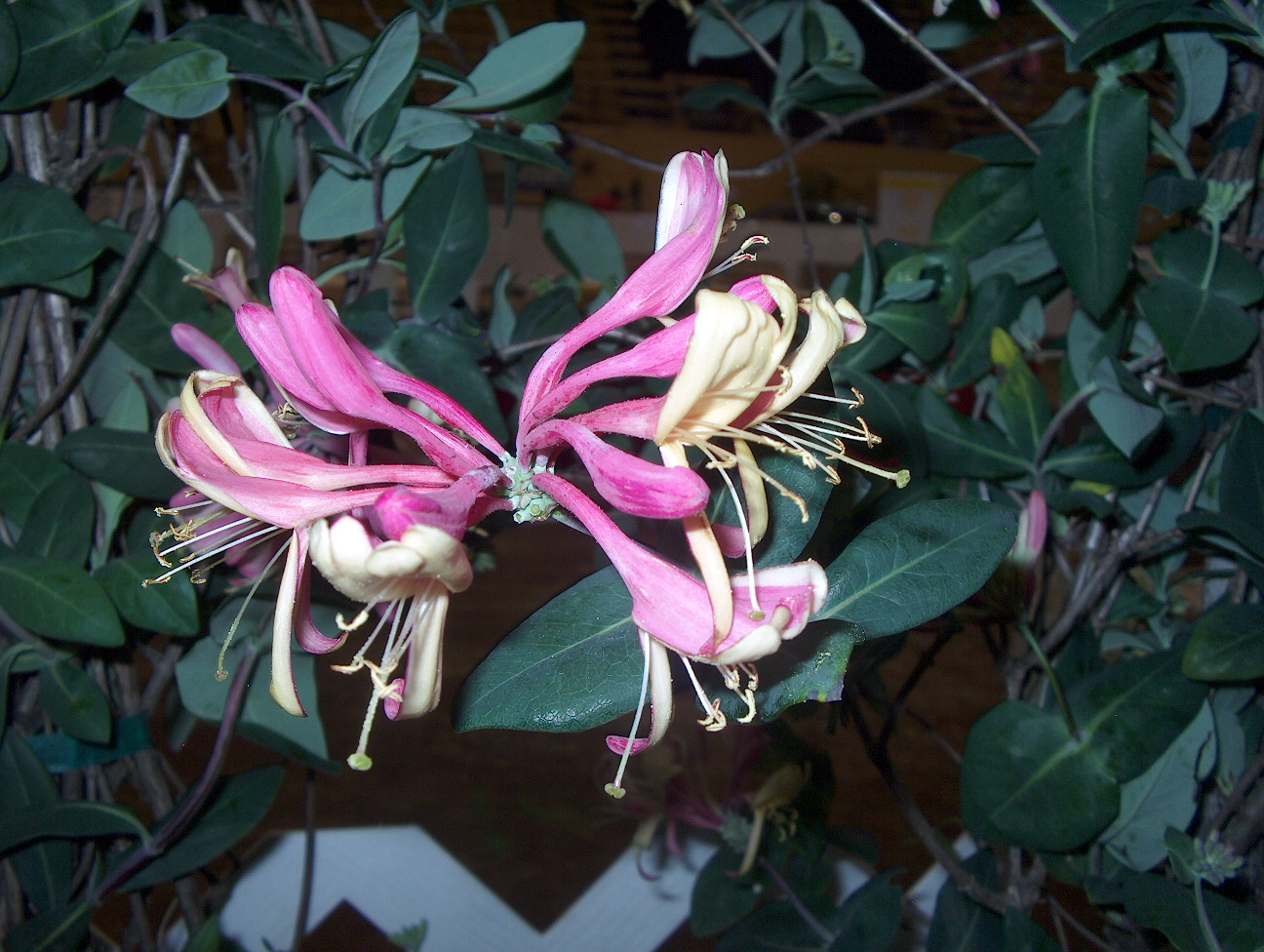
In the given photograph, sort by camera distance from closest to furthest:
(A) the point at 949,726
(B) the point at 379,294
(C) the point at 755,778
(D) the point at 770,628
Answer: (D) the point at 770,628 < (B) the point at 379,294 < (C) the point at 755,778 < (A) the point at 949,726

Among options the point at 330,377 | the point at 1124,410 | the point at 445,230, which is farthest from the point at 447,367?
the point at 1124,410

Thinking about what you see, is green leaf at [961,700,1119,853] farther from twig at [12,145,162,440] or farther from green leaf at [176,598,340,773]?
twig at [12,145,162,440]

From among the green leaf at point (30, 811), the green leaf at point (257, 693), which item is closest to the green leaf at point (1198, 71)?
the green leaf at point (257, 693)

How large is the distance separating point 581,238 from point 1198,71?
431mm

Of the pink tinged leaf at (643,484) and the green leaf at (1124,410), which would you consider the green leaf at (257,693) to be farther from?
the green leaf at (1124,410)

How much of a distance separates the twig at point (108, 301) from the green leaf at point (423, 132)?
0.15 metres

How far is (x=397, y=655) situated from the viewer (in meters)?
0.27

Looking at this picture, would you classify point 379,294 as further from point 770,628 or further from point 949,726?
point 949,726

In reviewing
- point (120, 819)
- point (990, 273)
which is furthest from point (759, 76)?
point (120, 819)

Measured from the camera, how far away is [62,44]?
50cm

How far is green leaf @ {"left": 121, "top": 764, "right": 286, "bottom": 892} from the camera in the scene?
560mm

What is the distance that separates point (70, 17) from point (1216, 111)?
754 mm

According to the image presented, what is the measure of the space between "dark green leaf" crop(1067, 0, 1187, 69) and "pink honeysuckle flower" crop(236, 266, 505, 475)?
16.8 inches

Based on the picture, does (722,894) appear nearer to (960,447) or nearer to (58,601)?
(960,447)
